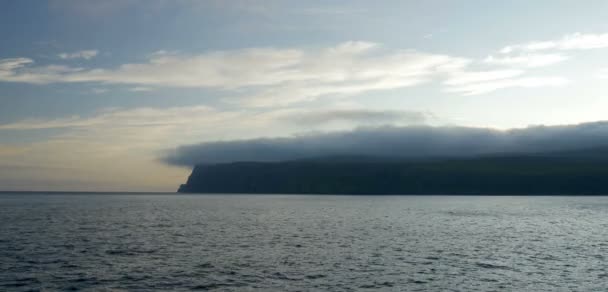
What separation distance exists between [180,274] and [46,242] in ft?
128

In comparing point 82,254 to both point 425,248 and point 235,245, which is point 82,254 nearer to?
point 235,245

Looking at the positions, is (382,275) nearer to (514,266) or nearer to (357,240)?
(514,266)

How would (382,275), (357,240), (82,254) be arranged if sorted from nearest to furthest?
1. (382,275)
2. (82,254)
3. (357,240)

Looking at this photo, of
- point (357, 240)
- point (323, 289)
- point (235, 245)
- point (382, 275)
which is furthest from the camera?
point (357, 240)

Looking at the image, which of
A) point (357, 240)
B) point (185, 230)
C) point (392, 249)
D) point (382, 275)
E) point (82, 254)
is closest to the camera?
point (382, 275)

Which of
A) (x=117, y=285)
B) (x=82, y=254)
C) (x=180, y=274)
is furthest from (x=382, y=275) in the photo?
(x=82, y=254)

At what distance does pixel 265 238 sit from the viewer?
285ft

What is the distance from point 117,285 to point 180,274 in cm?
730

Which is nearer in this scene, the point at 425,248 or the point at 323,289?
the point at 323,289

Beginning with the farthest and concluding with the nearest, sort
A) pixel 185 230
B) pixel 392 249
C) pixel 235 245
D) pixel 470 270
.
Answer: pixel 185 230 < pixel 235 245 < pixel 392 249 < pixel 470 270

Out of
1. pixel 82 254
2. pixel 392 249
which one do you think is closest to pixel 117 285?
pixel 82 254

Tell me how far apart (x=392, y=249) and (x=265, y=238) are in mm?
25387

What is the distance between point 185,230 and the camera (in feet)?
336

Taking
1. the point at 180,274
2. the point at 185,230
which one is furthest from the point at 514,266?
the point at 185,230
